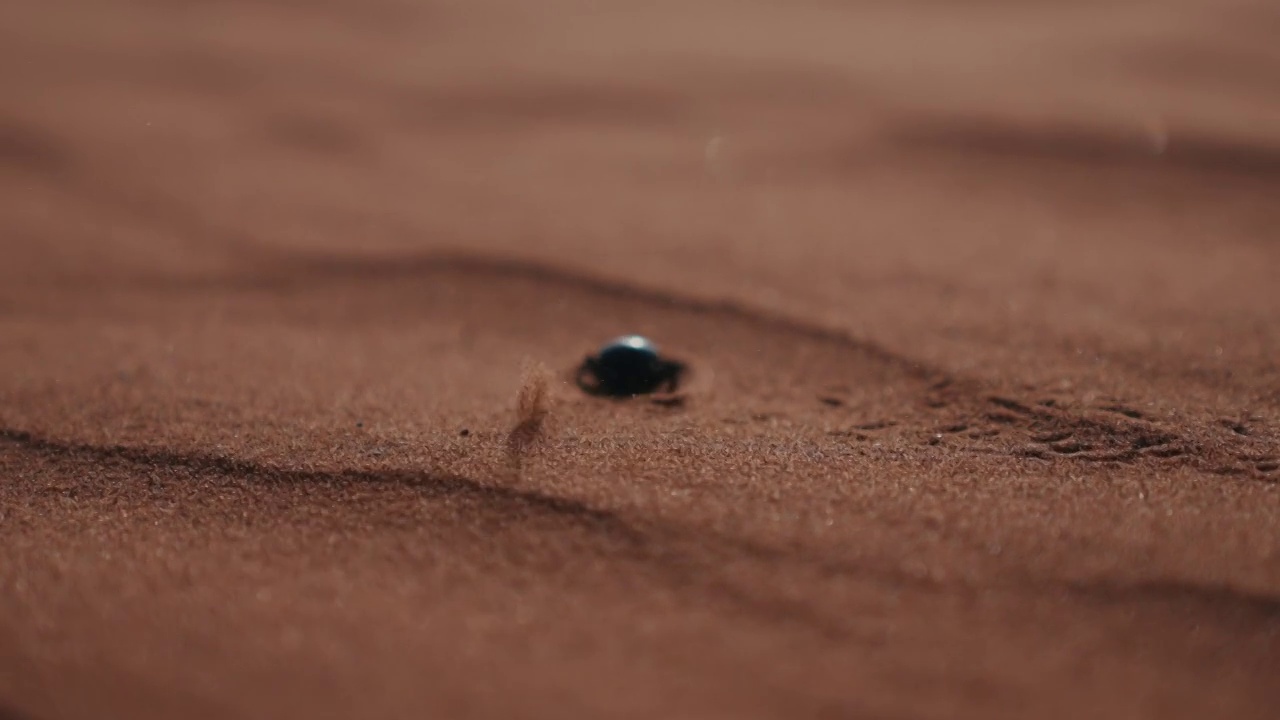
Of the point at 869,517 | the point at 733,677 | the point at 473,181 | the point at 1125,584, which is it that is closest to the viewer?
the point at 733,677

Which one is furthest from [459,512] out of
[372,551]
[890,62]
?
[890,62]

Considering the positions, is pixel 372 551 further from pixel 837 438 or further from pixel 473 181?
pixel 473 181

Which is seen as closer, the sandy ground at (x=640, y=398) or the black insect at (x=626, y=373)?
the sandy ground at (x=640, y=398)

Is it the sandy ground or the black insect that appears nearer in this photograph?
the sandy ground
